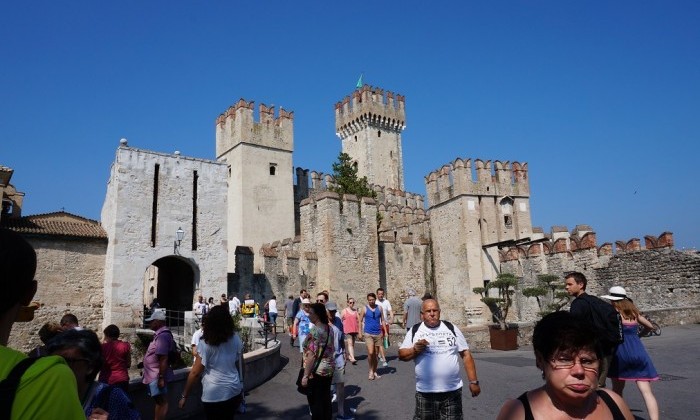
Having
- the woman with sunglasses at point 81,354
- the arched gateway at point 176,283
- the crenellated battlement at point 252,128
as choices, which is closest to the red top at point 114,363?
the woman with sunglasses at point 81,354

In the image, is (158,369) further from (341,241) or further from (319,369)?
(341,241)

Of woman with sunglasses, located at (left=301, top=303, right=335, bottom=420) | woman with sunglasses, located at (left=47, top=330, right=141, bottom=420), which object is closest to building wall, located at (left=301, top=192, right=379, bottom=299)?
woman with sunglasses, located at (left=301, top=303, right=335, bottom=420)

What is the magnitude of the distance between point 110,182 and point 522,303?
21.2m

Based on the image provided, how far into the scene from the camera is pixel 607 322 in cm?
538

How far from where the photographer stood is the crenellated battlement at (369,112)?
2141 inches

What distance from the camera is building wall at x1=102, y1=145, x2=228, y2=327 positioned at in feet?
61.9

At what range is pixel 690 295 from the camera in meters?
19.5

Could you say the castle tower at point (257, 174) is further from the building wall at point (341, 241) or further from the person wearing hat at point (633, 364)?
the person wearing hat at point (633, 364)

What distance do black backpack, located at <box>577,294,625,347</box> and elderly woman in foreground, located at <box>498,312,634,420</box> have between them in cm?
322

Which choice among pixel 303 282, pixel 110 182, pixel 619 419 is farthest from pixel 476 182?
pixel 619 419

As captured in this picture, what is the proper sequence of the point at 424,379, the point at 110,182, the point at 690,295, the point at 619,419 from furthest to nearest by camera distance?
the point at 110,182 < the point at 690,295 < the point at 424,379 < the point at 619,419

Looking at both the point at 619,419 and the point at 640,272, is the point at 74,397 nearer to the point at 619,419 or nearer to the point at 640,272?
the point at 619,419

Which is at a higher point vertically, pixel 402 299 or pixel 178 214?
pixel 178 214

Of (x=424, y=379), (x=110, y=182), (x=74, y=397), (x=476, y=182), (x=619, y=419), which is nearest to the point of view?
(x=74, y=397)
